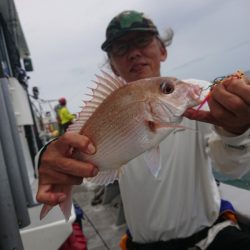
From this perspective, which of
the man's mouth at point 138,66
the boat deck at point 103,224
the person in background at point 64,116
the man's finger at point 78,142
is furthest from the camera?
the person in background at point 64,116

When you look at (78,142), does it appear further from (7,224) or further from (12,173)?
(12,173)

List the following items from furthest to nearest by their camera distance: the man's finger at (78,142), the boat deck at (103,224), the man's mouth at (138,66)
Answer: the boat deck at (103,224)
the man's mouth at (138,66)
the man's finger at (78,142)

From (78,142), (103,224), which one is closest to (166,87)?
(78,142)

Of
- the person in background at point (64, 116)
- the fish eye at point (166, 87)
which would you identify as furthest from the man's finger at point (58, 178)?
the person in background at point (64, 116)

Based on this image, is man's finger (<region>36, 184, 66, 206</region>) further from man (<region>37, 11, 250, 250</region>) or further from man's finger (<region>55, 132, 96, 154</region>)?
man (<region>37, 11, 250, 250</region>)

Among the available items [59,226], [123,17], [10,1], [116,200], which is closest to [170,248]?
[59,226]

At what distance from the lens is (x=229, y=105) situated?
1.18 metres

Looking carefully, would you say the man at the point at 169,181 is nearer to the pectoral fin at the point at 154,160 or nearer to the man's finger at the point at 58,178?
the pectoral fin at the point at 154,160

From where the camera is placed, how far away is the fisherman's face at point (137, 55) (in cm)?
236

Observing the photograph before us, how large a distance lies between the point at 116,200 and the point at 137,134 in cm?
398

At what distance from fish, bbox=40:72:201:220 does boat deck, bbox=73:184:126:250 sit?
264cm

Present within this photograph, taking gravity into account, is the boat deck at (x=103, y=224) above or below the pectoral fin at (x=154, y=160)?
below

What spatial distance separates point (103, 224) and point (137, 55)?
9.29ft

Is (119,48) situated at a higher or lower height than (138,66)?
higher
